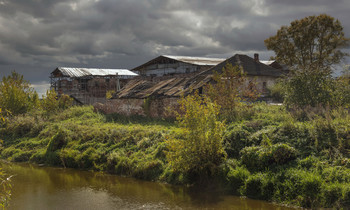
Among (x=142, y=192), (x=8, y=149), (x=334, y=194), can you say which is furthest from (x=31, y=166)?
(x=334, y=194)

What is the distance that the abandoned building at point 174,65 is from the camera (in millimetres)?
39781

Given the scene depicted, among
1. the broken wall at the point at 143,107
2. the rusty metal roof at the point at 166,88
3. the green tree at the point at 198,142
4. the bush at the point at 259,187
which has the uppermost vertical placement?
the rusty metal roof at the point at 166,88

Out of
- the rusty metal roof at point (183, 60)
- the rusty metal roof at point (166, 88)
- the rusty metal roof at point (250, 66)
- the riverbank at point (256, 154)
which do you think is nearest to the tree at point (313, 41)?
the rusty metal roof at point (250, 66)

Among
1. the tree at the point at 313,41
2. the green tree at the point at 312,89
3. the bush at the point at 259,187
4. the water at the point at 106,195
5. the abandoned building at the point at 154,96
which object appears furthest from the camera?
the tree at the point at 313,41

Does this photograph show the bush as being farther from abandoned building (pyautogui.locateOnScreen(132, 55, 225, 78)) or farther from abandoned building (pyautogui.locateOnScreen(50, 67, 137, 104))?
abandoned building (pyautogui.locateOnScreen(50, 67, 137, 104))

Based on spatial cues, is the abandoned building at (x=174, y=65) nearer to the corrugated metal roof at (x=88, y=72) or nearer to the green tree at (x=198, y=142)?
the corrugated metal roof at (x=88, y=72)

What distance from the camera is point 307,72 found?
15.3 meters

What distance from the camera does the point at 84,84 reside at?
141ft

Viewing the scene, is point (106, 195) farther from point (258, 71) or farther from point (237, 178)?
point (258, 71)

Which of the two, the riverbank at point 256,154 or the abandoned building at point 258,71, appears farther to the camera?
the abandoned building at point 258,71

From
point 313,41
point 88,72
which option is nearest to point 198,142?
point 313,41

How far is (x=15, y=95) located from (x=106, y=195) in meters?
19.9

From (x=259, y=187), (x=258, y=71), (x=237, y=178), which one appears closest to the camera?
(x=259, y=187)

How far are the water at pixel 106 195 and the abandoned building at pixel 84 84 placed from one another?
2437 centimetres
